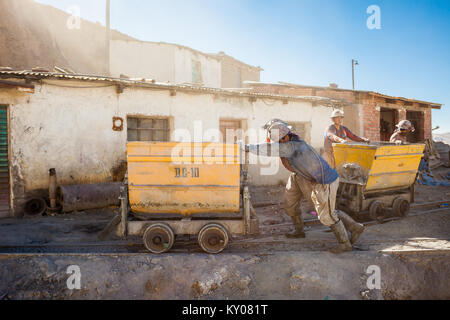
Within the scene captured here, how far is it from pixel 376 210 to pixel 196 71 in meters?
19.2

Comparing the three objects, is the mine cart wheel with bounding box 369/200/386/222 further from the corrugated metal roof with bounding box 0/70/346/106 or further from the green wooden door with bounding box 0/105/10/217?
the green wooden door with bounding box 0/105/10/217

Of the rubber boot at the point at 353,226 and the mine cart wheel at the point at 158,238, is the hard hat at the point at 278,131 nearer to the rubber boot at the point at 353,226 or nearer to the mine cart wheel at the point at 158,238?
the rubber boot at the point at 353,226

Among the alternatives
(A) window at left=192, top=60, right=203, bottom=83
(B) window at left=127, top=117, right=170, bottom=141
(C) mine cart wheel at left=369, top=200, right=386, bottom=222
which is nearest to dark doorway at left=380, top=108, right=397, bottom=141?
(C) mine cart wheel at left=369, top=200, right=386, bottom=222

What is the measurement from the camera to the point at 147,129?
8672 millimetres

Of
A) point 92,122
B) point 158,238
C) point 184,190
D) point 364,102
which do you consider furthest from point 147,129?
point 364,102

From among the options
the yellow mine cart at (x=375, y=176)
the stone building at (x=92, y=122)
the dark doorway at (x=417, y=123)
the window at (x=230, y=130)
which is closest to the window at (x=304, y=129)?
the stone building at (x=92, y=122)

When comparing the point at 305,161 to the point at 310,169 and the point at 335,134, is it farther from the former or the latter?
the point at 335,134

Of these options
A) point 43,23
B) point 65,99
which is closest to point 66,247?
point 65,99

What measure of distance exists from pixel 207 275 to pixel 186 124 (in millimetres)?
6036

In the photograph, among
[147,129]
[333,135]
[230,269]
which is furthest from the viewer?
[147,129]

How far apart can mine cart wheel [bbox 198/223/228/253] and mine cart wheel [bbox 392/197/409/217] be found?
4.24m

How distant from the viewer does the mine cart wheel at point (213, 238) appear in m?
4.07

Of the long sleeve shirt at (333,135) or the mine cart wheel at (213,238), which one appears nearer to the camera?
the mine cart wheel at (213,238)

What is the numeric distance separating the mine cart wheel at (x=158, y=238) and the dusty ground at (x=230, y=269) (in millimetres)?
123
